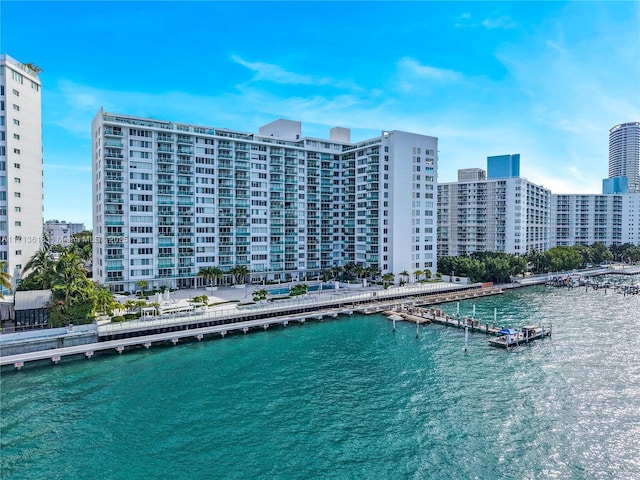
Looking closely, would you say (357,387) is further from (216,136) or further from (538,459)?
(216,136)

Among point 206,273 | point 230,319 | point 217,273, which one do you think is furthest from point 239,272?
point 230,319

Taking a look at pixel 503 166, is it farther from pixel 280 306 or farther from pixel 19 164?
pixel 19 164

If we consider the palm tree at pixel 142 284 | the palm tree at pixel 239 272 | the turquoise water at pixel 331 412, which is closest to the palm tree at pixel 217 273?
the palm tree at pixel 239 272

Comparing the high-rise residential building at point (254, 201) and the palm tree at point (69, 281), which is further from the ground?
the high-rise residential building at point (254, 201)

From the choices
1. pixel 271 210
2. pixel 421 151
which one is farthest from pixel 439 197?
pixel 271 210

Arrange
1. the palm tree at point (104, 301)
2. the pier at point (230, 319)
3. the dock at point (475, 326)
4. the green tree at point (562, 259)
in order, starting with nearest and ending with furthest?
the pier at point (230, 319), the dock at point (475, 326), the palm tree at point (104, 301), the green tree at point (562, 259)

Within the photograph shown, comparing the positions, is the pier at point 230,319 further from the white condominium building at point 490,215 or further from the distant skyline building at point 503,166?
the distant skyline building at point 503,166
